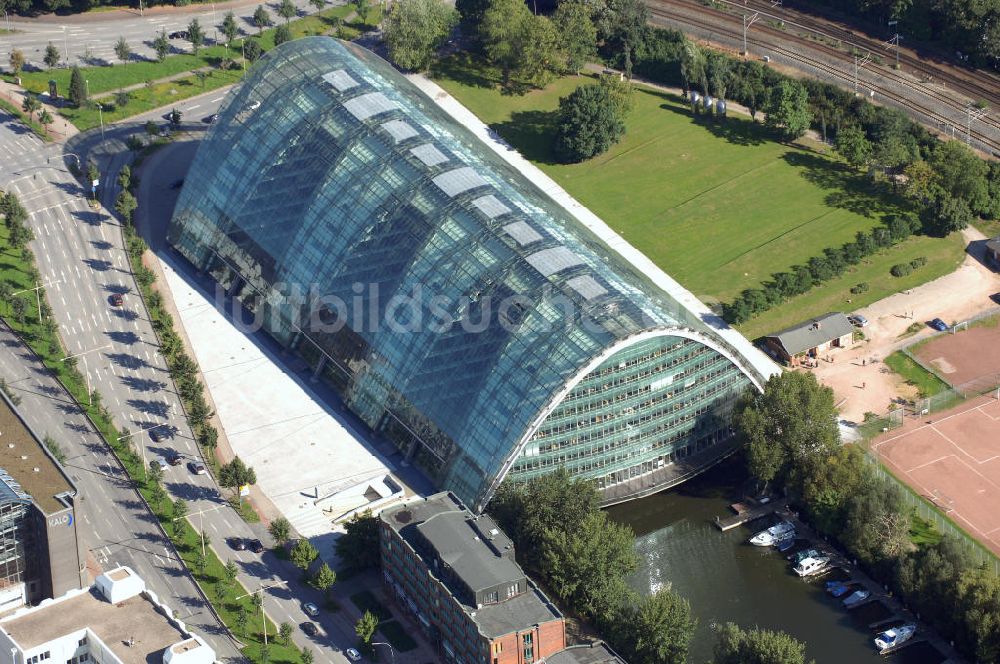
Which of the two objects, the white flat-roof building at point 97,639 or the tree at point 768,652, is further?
the tree at point 768,652

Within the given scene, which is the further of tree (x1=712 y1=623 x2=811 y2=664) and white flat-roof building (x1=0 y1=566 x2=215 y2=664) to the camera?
tree (x1=712 y1=623 x2=811 y2=664)

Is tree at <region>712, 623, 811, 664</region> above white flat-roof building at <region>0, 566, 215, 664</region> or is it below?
below

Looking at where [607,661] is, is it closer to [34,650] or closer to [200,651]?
[200,651]

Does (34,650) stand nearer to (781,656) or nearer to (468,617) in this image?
(468,617)

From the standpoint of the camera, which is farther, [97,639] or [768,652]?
[768,652]

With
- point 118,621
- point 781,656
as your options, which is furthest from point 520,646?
point 118,621

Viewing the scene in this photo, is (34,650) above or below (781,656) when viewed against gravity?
above

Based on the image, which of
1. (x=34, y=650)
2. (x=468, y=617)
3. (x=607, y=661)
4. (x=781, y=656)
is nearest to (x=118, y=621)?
(x=34, y=650)

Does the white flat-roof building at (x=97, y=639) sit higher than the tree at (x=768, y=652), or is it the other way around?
the white flat-roof building at (x=97, y=639)

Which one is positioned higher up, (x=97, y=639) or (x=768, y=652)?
(x=97, y=639)
